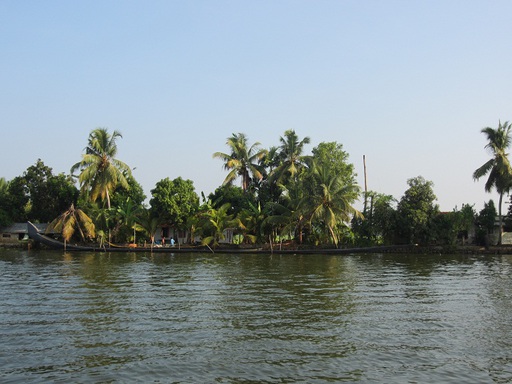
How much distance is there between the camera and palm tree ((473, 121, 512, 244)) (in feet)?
143

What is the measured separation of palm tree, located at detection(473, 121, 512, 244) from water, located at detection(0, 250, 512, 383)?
77.4ft

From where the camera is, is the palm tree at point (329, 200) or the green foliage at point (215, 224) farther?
the green foliage at point (215, 224)

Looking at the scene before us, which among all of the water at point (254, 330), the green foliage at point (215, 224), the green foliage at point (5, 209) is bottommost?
the water at point (254, 330)

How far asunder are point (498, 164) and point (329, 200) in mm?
15690

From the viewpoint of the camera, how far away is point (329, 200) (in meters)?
41.6

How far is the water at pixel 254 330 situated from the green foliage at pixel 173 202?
21.3 metres

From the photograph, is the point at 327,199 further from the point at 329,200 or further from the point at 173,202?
the point at 173,202

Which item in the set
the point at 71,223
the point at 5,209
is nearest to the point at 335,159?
the point at 71,223

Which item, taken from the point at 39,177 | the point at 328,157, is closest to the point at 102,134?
the point at 39,177

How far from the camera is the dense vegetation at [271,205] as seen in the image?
42.5 meters

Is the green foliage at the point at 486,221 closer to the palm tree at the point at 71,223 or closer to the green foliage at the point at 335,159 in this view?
the green foliage at the point at 335,159

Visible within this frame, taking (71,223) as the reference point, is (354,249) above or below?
below

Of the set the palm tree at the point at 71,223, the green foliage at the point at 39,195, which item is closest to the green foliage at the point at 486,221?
the palm tree at the point at 71,223

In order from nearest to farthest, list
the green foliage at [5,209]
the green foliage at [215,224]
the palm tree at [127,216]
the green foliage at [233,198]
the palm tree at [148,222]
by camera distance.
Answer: the green foliage at [215,224] → the palm tree at [148,222] → the palm tree at [127,216] → the green foliage at [233,198] → the green foliage at [5,209]
